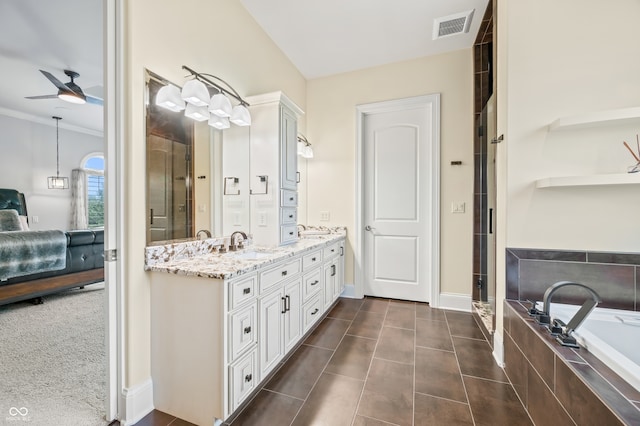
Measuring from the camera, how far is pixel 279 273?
184 cm

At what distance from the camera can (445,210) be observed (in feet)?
10.1

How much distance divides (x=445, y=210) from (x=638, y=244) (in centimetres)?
156

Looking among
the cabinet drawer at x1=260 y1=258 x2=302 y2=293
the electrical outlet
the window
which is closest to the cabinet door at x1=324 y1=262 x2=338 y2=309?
the cabinet drawer at x1=260 y1=258 x2=302 y2=293

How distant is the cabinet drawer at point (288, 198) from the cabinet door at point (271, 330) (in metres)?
0.92

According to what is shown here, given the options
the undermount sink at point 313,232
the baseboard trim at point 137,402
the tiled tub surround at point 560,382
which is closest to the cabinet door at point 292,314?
the baseboard trim at point 137,402

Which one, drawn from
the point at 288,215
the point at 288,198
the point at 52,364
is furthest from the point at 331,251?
the point at 52,364

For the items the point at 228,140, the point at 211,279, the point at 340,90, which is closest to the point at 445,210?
the point at 340,90

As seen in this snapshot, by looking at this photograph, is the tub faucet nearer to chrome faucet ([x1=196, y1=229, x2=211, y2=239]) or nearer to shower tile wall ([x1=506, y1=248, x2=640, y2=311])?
shower tile wall ([x1=506, y1=248, x2=640, y2=311])

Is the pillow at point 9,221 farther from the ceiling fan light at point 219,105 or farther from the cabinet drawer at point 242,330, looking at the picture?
the cabinet drawer at point 242,330

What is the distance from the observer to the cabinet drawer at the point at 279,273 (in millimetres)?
1653

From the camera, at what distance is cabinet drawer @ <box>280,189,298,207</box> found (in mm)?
2455

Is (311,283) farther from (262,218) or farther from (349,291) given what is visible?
(349,291)

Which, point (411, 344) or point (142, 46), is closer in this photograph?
point (142, 46)

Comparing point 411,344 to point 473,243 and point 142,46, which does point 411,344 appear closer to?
point 473,243
